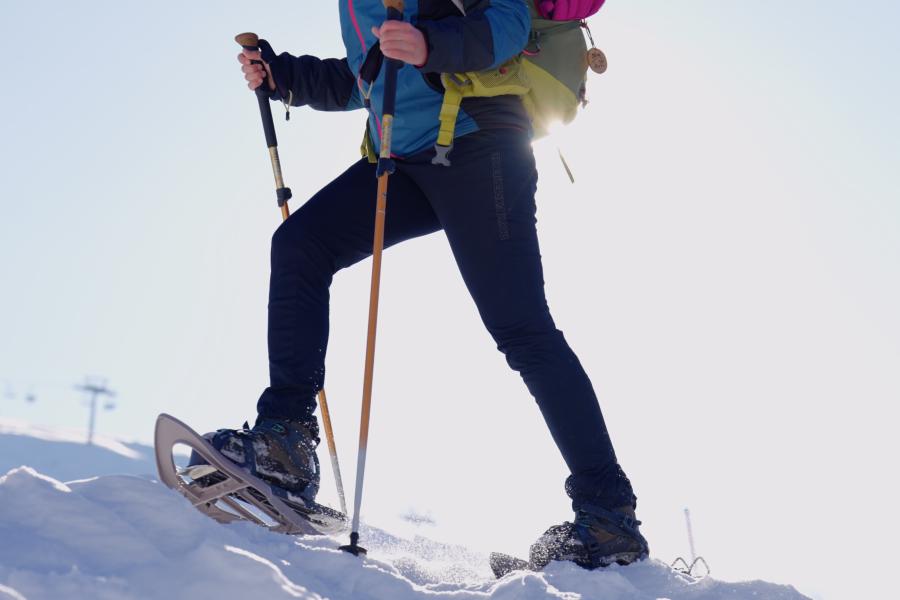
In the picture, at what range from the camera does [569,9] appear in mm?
4027

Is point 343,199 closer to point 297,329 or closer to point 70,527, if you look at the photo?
point 297,329

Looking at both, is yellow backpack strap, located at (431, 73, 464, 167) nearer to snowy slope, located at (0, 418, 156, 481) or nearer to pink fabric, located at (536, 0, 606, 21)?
pink fabric, located at (536, 0, 606, 21)

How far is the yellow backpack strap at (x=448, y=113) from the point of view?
388 centimetres

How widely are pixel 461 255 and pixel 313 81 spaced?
1367mm

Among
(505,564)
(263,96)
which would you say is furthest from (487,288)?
(263,96)

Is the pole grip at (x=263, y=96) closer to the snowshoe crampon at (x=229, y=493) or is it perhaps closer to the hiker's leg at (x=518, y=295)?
the hiker's leg at (x=518, y=295)

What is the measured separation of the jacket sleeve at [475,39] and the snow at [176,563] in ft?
6.12

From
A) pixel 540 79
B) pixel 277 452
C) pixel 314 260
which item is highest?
pixel 540 79

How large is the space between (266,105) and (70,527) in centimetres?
277

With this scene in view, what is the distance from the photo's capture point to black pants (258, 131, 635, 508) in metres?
3.84

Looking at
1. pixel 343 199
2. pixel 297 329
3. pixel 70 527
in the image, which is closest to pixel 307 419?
pixel 297 329

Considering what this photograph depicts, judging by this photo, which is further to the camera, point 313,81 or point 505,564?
point 313,81

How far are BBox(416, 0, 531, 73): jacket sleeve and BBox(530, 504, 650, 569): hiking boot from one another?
1.81m

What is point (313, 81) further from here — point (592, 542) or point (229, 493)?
point (592, 542)
